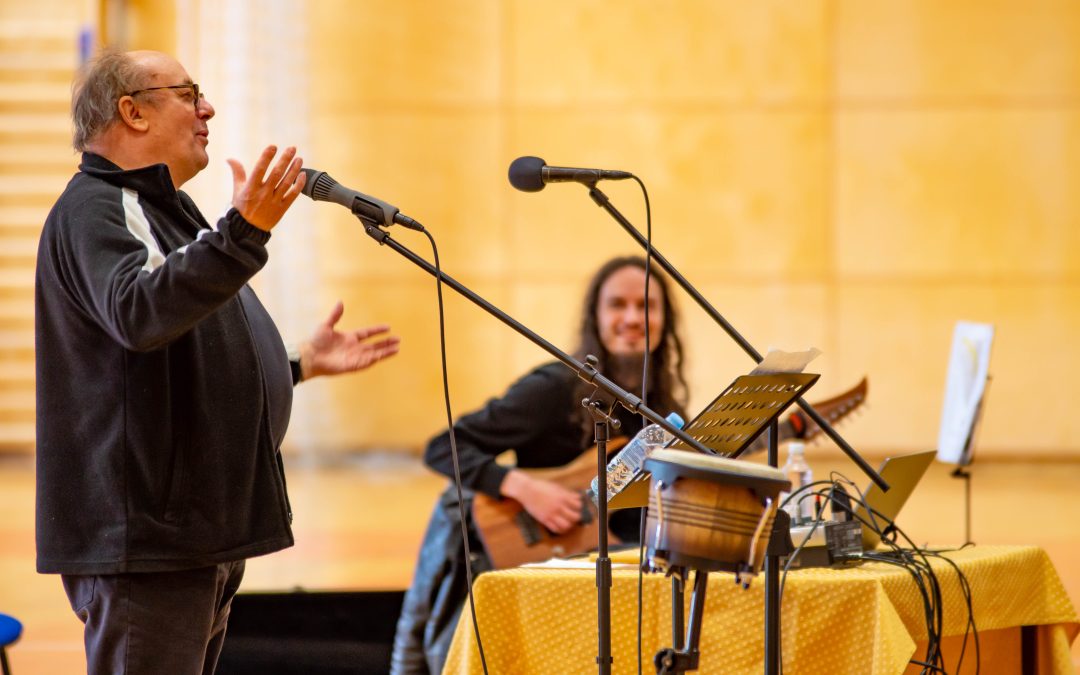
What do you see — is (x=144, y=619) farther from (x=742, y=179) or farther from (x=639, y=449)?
(x=742, y=179)

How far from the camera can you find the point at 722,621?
2.64m

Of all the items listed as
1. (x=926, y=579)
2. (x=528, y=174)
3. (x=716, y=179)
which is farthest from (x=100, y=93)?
(x=716, y=179)

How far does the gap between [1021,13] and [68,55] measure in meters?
5.90

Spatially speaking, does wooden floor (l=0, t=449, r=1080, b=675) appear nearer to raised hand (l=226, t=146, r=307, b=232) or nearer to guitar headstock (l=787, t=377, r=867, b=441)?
guitar headstock (l=787, t=377, r=867, b=441)

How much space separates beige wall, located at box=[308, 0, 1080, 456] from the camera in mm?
7941

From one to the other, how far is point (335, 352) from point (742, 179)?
5828 millimetres

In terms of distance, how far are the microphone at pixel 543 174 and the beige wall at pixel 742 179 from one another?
5341 millimetres

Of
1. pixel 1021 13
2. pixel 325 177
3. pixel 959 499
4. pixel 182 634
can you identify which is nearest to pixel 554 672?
pixel 182 634

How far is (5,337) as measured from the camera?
8.31 m

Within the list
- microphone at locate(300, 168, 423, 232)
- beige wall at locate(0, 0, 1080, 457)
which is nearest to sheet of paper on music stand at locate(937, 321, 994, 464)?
microphone at locate(300, 168, 423, 232)

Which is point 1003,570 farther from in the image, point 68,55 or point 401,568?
point 68,55

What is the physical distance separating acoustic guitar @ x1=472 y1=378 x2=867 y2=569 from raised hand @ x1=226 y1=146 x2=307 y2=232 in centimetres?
189

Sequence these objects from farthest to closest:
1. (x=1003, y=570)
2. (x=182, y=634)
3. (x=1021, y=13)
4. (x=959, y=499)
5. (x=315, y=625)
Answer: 1. (x=1021, y=13)
2. (x=959, y=499)
3. (x=315, y=625)
4. (x=1003, y=570)
5. (x=182, y=634)

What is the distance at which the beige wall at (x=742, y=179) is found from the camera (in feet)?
26.1
